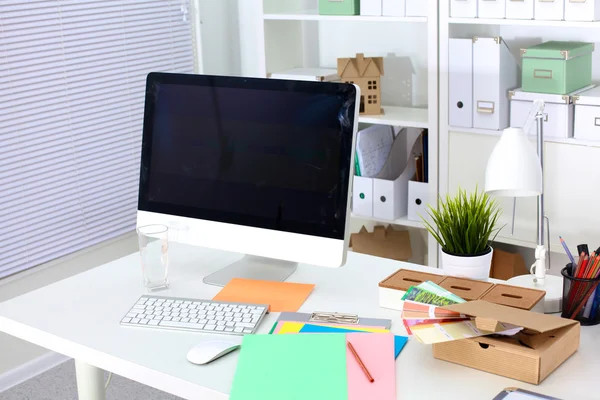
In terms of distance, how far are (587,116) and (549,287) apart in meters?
1.04

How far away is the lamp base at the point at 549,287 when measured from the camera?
1.55 m

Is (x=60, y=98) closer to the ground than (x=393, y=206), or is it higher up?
higher up

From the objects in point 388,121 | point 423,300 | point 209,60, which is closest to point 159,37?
point 209,60

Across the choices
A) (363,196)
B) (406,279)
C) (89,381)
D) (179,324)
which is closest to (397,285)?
(406,279)

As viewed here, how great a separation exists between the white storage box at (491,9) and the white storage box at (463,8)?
18mm

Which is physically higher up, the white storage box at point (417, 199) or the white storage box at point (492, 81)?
the white storage box at point (492, 81)

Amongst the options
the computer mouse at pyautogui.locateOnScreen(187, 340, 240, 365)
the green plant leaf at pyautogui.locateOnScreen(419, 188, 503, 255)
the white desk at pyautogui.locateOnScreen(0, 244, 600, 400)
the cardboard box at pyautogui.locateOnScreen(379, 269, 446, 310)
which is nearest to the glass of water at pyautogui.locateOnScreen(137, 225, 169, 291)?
the white desk at pyautogui.locateOnScreen(0, 244, 600, 400)

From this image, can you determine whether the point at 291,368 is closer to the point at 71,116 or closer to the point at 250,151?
the point at 250,151

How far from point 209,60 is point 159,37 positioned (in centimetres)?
31

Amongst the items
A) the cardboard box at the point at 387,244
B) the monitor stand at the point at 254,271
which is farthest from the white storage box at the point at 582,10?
the monitor stand at the point at 254,271

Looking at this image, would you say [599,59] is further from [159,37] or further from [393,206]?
[159,37]

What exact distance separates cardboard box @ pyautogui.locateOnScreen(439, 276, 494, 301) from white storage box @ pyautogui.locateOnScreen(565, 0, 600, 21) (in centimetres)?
119

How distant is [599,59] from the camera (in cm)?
272

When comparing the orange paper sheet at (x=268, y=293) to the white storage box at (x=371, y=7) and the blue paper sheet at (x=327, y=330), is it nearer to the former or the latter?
the blue paper sheet at (x=327, y=330)
